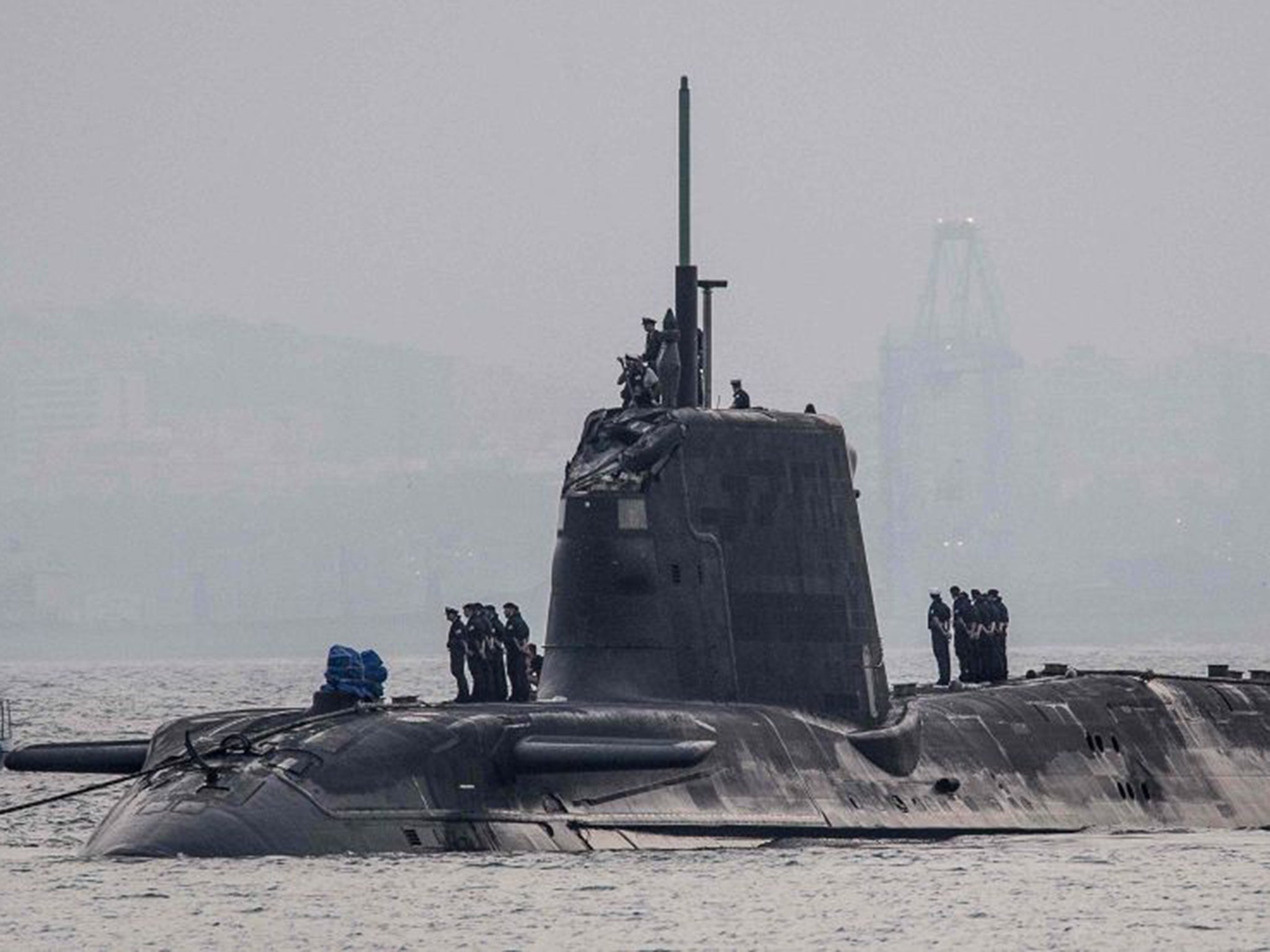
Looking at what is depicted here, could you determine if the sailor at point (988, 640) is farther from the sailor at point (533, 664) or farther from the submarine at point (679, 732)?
the sailor at point (533, 664)

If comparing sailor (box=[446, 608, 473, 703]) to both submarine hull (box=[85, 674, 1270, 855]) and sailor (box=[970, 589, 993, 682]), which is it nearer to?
submarine hull (box=[85, 674, 1270, 855])

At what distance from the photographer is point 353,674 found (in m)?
27.7

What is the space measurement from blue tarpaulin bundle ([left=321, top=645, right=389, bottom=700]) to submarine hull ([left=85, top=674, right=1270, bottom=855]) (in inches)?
18.7

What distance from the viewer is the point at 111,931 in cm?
2359

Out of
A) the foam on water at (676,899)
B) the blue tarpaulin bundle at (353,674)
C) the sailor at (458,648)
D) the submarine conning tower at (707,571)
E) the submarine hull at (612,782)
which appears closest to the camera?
the foam on water at (676,899)

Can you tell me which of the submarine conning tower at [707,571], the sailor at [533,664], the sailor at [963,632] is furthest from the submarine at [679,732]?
the sailor at [963,632]

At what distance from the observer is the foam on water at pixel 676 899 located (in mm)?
23562

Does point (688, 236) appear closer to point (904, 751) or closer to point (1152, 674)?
point (904, 751)

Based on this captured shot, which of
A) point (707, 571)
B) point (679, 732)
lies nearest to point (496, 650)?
point (707, 571)

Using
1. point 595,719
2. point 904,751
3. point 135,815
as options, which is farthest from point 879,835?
point 135,815

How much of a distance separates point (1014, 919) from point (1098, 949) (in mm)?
1441

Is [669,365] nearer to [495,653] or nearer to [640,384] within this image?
[640,384]

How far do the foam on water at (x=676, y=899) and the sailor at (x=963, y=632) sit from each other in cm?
653

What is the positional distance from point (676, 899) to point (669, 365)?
6460 millimetres
